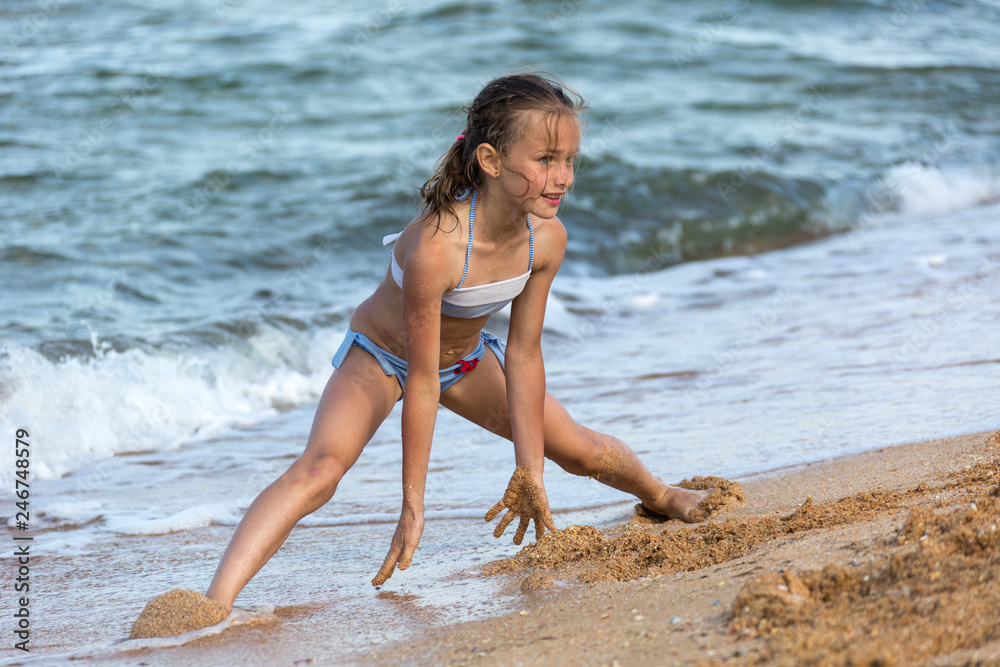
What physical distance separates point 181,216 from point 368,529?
5615 millimetres

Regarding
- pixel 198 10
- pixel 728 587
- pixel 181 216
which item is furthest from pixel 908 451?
pixel 198 10

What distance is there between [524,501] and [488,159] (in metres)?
0.98

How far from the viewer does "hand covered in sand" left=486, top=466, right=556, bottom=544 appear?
9.00 ft

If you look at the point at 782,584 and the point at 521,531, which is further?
the point at 521,531

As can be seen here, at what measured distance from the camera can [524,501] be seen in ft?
9.07

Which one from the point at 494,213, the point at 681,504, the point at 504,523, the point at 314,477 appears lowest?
the point at 681,504

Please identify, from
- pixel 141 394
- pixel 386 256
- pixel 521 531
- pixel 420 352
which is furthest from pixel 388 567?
pixel 386 256

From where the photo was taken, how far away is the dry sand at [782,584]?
166 cm

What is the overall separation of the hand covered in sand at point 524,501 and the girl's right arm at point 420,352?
0.96 ft

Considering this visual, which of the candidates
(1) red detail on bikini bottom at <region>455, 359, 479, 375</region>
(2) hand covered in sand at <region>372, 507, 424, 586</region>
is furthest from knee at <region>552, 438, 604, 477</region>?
(2) hand covered in sand at <region>372, 507, 424, 586</region>

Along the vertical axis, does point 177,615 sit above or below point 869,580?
below

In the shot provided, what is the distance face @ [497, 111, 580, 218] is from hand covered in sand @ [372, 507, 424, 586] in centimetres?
89

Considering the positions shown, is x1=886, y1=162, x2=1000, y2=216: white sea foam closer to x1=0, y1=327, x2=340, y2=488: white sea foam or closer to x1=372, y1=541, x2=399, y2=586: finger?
x1=0, y1=327, x2=340, y2=488: white sea foam

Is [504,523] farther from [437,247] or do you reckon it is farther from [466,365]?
[437,247]
